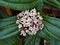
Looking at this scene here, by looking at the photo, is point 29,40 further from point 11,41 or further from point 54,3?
point 54,3

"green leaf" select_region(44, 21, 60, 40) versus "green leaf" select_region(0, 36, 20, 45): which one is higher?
"green leaf" select_region(44, 21, 60, 40)

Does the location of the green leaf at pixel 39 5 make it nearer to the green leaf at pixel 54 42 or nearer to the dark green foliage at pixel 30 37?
the dark green foliage at pixel 30 37

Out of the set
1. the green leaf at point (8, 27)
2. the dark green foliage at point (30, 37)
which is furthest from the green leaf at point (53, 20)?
the green leaf at point (8, 27)

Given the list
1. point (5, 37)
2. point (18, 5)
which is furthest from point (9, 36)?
point (18, 5)

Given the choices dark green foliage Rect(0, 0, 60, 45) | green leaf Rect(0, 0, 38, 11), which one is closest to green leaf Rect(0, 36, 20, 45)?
dark green foliage Rect(0, 0, 60, 45)

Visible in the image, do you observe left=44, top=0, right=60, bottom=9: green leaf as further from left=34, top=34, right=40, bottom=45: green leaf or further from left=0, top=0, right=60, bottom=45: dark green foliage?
left=34, top=34, right=40, bottom=45: green leaf

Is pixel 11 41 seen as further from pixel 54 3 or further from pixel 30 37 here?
pixel 54 3

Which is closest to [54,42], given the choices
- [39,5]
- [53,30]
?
[53,30]

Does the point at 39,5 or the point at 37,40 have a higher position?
the point at 39,5

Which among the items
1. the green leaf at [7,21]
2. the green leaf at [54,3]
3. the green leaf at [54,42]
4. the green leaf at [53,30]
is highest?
the green leaf at [54,3]

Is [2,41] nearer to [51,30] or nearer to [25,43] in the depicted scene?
[25,43]
